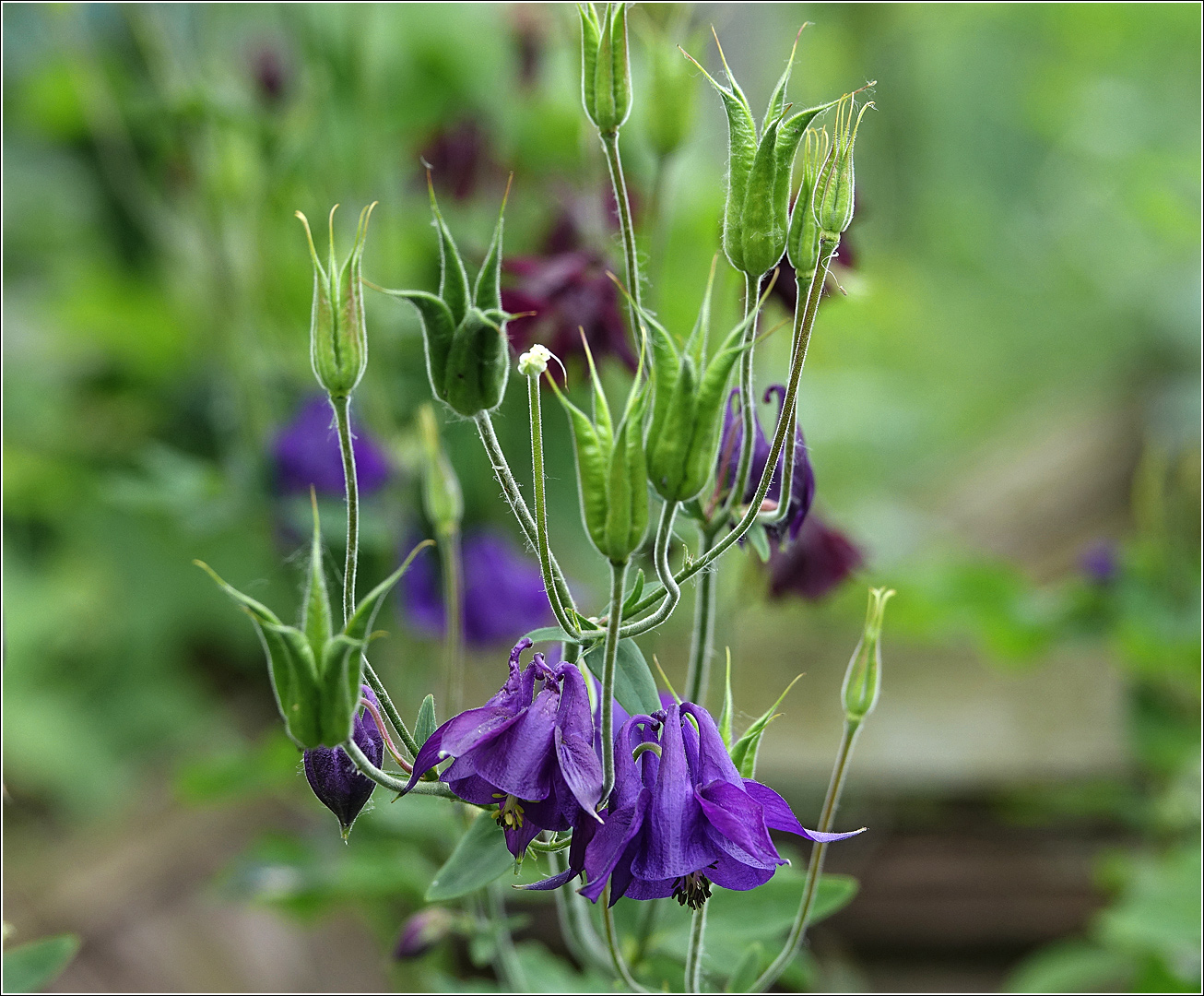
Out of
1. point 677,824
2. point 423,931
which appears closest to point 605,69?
point 677,824

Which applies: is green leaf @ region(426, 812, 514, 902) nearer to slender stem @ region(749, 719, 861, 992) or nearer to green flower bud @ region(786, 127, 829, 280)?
slender stem @ region(749, 719, 861, 992)

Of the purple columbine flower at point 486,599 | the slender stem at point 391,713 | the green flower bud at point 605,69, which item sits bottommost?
the slender stem at point 391,713

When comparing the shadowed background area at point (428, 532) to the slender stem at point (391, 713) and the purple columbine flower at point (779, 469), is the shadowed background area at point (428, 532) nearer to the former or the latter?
the purple columbine flower at point (779, 469)

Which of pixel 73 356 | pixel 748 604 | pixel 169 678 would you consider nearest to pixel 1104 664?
pixel 748 604

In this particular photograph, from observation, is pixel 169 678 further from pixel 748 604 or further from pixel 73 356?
pixel 748 604

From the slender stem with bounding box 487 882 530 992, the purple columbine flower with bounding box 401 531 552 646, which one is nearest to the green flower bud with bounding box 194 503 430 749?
the slender stem with bounding box 487 882 530 992

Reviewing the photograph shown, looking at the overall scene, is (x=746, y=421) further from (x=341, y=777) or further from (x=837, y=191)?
(x=341, y=777)

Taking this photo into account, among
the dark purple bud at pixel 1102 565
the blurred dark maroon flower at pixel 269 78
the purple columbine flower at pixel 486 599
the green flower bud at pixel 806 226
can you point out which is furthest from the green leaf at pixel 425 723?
the blurred dark maroon flower at pixel 269 78
